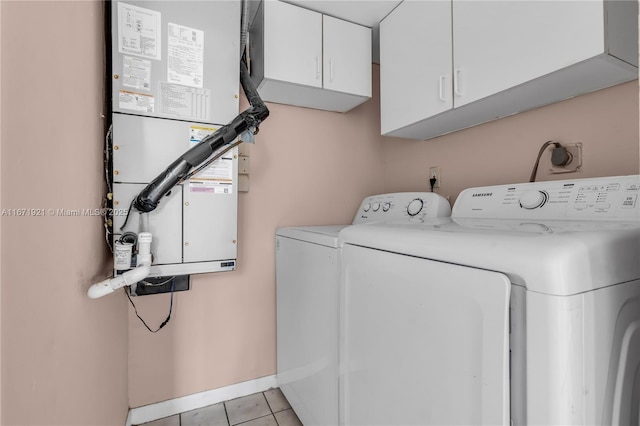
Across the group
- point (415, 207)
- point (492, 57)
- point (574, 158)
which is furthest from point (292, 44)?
point (574, 158)

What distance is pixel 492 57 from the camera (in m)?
1.13

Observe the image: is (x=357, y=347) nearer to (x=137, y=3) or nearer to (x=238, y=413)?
(x=238, y=413)

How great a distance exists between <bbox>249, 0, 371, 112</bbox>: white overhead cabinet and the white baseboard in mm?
1718

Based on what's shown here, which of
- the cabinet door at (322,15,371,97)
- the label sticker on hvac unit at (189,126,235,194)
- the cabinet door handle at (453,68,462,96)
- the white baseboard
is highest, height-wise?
the cabinet door at (322,15,371,97)

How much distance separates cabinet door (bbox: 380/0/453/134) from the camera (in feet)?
4.33

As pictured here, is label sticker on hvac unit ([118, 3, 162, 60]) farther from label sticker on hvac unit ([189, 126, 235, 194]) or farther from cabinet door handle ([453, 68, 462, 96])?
cabinet door handle ([453, 68, 462, 96])

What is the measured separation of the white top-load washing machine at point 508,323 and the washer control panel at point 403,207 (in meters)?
0.58

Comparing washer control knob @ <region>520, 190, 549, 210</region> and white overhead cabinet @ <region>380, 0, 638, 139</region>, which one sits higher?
white overhead cabinet @ <region>380, 0, 638, 139</region>

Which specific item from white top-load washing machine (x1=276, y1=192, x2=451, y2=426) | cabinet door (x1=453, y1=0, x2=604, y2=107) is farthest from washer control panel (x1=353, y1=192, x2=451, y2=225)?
cabinet door (x1=453, y1=0, x2=604, y2=107)

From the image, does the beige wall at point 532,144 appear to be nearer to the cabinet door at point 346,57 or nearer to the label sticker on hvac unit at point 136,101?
the cabinet door at point 346,57

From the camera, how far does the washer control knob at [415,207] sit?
1.56 m

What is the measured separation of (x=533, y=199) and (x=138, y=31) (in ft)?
5.48

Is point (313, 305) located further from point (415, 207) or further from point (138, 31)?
point (138, 31)

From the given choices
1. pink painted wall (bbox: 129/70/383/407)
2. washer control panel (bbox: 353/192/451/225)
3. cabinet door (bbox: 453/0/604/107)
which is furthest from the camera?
pink painted wall (bbox: 129/70/383/407)
